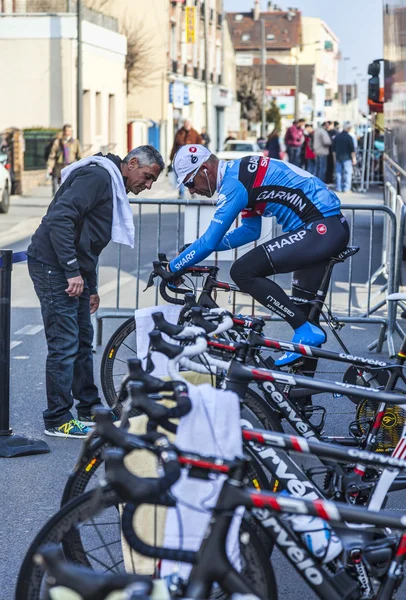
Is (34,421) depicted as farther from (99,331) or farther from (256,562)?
(256,562)

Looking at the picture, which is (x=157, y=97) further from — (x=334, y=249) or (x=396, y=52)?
(x=334, y=249)

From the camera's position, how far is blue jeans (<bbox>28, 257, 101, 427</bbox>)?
6406 mm

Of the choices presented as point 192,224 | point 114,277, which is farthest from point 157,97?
point 192,224

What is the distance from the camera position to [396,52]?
13227 mm

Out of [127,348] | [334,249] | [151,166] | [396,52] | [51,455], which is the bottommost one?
[51,455]

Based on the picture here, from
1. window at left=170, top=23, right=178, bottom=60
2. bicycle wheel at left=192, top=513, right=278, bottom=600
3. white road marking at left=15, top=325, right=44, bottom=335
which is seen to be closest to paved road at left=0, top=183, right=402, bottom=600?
white road marking at left=15, top=325, right=44, bottom=335

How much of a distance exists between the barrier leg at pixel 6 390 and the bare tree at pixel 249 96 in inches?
3549

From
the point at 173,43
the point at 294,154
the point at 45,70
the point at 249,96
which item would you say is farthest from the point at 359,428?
the point at 249,96

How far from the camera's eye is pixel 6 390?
258 inches

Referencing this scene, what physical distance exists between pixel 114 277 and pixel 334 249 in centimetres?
760

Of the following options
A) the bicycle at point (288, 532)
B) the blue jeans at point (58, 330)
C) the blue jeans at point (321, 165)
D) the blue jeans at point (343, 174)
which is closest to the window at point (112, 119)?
the blue jeans at point (321, 165)

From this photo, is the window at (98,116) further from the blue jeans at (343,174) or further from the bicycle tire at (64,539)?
the bicycle tire at (64,539)

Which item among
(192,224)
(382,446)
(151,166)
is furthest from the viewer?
(192,224)

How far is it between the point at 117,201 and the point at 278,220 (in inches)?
40.5
